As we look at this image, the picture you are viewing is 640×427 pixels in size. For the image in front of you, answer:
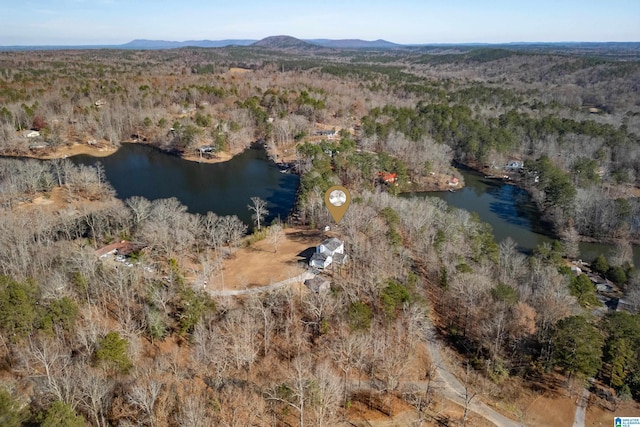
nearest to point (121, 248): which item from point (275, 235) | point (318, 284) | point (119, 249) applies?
point (119, 249)

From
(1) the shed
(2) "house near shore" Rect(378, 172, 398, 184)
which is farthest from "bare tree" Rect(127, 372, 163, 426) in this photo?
(2) "house near shore" Rect(378, 172, 398, 184)

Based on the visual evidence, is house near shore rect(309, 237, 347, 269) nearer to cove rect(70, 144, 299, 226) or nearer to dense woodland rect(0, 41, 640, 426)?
dense woodland rect(0, 41, 640, 426)

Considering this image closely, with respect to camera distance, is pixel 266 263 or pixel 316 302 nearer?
pixel 316 302

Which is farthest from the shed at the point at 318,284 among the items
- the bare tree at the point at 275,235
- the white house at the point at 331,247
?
the bare tree at the point at 275,235

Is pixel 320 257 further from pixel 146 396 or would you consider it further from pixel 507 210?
pixel 507 210

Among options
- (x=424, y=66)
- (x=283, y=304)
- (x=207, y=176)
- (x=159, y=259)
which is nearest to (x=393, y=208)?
(x=283, y=304)
